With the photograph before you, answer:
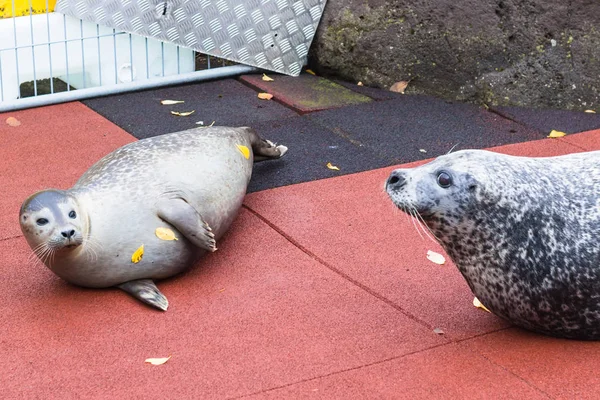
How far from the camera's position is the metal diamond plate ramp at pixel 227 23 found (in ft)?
25.3

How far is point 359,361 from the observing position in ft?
13.8

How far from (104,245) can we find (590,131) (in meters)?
3.97

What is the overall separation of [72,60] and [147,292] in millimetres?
3500

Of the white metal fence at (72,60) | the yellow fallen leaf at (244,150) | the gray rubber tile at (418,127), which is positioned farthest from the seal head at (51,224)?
the white metal fence at (72,60)

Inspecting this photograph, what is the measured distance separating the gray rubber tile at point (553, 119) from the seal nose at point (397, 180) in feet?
10.5

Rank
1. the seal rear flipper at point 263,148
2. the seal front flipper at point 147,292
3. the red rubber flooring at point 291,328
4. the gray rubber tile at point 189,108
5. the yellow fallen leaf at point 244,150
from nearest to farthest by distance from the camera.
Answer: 1. the red rubber flooring at point 291,328
2. the seal front flipper at point 147,292
3. the yellow fallen leaf at point 244,150
4. the seal rear flipper at point 263,148
5. the gray rubber tile at point 189,108

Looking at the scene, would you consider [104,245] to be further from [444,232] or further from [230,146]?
[444,232]

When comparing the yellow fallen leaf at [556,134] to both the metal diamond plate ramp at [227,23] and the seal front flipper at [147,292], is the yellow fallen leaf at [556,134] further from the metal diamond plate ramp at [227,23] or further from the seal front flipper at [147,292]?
A: the seal front flipper at [147,292]

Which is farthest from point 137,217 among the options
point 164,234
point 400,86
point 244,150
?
point 400,86

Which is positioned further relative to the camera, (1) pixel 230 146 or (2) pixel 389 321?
(1) pixel 230 146

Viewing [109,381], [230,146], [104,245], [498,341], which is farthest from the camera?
[230,146]

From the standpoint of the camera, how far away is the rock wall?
24.0 feet

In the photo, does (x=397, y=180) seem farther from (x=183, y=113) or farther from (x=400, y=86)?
(x=400, y=86)

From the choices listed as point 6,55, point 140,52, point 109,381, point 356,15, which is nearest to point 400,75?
point 356,15
